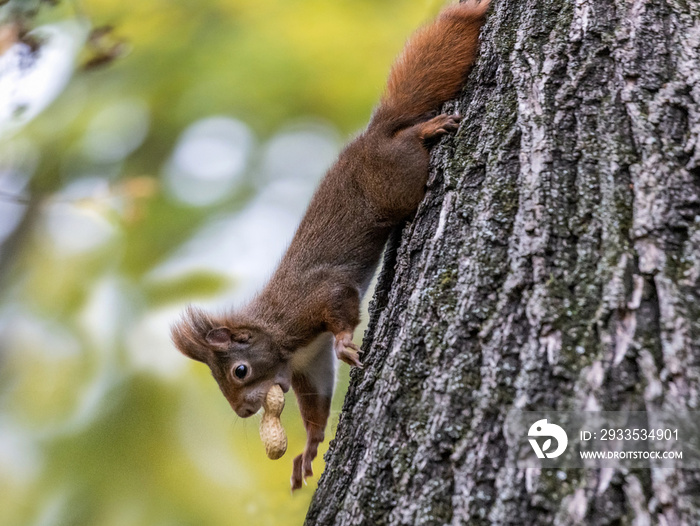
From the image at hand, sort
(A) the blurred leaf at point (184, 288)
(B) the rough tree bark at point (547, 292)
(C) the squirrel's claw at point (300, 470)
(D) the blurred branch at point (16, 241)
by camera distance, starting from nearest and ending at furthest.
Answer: (B) the rough tree bark at point (547, 292)
(C) the squirrel's claw at point (300, 470)
(A) the blurred leaf at point (184, 288)
(D) the blurred branch at point (16, 241)

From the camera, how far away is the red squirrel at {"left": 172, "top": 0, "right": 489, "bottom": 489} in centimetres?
285

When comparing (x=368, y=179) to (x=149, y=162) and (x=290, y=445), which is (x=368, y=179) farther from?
(x=149, y=162)

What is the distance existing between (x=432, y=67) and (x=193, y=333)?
1.85m

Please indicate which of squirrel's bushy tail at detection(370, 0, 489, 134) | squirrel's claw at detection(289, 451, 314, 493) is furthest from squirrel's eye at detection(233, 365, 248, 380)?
squirrel's bushy tail at detection(370, 0, 489, 134)

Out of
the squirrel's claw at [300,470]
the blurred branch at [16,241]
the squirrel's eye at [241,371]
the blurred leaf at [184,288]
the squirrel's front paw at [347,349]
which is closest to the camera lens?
the squirrel's front paw at [347,349]

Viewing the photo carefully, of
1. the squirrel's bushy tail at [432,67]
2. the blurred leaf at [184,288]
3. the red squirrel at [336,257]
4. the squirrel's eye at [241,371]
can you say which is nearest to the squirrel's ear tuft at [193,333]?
the red squirrel at [336,257]

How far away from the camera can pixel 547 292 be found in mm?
1686

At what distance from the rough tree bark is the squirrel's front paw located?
0.40m

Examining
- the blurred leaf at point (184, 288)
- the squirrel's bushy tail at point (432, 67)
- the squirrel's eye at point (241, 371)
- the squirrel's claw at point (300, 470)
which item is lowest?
the squirrel's claw at point (300, 470)

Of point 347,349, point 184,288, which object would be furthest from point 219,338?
point 184,288

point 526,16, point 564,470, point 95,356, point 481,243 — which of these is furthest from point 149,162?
point 564,470

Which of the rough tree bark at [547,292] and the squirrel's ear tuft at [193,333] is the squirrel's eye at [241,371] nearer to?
the squirrel's ear tuft at [193,333]

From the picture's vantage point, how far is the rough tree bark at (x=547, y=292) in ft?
4.80

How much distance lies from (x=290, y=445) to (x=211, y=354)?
0.88 m
